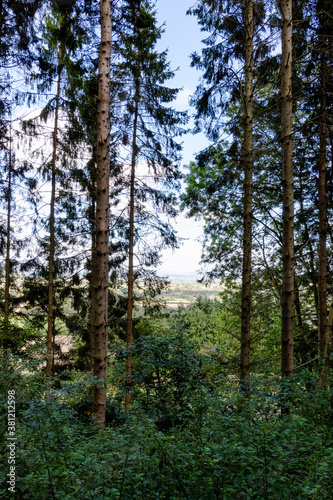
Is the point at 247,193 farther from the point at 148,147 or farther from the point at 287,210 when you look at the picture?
the point at 148,147

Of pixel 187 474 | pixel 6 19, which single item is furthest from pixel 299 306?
pixel 6 19

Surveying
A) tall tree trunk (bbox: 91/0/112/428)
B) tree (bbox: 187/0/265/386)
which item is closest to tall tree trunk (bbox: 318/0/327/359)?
tree (bbox: 187/0/265/386)

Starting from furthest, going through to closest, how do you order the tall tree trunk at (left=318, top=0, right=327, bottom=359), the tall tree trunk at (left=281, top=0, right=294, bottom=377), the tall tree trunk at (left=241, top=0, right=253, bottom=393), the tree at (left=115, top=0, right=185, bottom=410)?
1. the tree at (left=115, top=0, right=185, bottom=410)
2. the tall tree trunk at (left=318, top=0, right=327, bottom=359)
3. the tall tree trunk at (left=241, top=0, right=253, bottom=393)
4. the tall tree trunk at (left=281, top=0, right=294, bottom=377)

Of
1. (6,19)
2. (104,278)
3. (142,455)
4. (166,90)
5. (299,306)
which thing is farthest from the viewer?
(299,306)

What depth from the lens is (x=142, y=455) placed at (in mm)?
2734

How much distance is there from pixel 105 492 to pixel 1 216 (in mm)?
11291

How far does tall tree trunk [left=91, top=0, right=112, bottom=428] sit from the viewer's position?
192 inches

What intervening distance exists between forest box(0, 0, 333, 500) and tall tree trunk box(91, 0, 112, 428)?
0.11 feet

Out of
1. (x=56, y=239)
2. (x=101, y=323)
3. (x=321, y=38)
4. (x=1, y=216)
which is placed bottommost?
(x=101, y=323)

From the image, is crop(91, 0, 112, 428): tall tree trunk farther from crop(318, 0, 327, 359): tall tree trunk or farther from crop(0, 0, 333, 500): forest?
crop(318, 0, 327, 359): tall tree trunk

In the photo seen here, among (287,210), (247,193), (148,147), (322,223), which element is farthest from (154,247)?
(287,210)

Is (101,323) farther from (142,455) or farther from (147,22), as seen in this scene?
(147,22)

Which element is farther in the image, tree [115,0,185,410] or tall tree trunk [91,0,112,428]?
Answer: tree [115,0,185,410]

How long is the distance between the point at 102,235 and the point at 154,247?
206 inches
